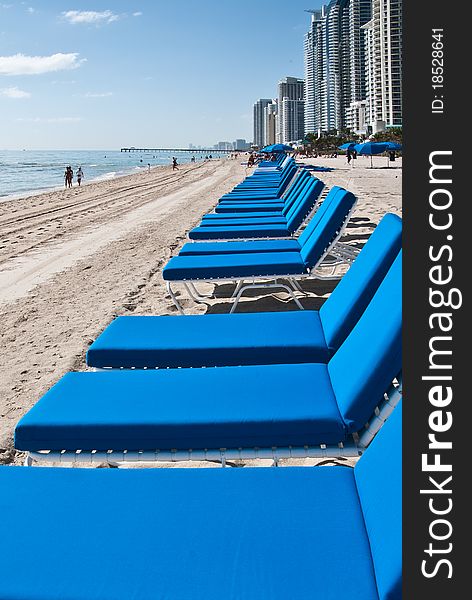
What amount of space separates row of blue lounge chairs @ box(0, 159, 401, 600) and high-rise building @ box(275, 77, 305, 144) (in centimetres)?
18179

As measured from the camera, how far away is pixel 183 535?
4.99 ft

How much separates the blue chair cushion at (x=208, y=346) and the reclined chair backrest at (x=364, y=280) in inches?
4.0

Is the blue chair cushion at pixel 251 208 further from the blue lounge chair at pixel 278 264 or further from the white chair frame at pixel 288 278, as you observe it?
the blue lounge chair at pixel 278 264

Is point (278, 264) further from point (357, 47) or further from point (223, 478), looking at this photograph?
point (357, 47)

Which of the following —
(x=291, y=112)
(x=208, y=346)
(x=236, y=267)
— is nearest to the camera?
(x=208, y=346)

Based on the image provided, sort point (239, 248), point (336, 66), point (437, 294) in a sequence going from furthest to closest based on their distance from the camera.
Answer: point (336, 66)
point (239, 248)
point (437, 294)

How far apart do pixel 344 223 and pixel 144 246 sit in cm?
533

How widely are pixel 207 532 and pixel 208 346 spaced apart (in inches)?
59.0

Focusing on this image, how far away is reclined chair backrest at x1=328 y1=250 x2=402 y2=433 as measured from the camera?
2.01 meters

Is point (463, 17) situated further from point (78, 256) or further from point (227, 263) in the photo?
point (78, 256)

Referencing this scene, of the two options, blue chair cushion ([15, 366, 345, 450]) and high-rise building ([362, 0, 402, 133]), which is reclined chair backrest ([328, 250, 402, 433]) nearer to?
blue chair cushion ([15, 366, 345, 450])

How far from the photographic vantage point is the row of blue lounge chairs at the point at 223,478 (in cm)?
138

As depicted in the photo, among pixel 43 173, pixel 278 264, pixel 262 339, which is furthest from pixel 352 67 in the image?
pixel 262 339

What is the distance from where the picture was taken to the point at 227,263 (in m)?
4.79
